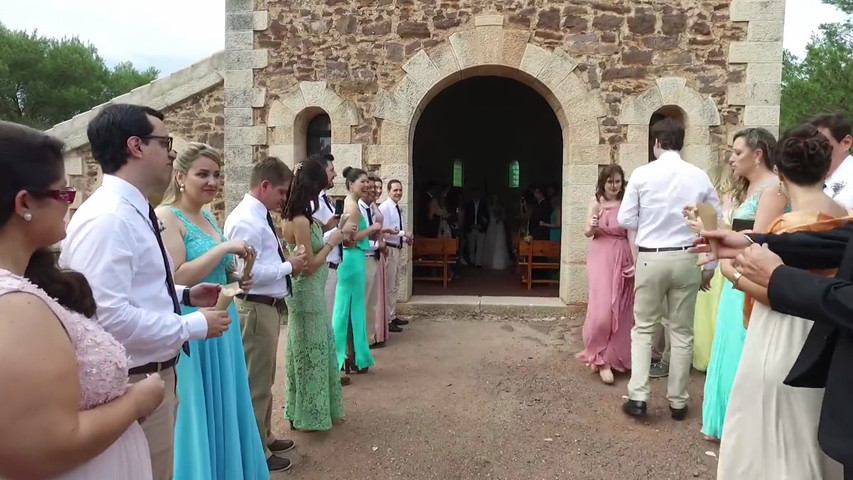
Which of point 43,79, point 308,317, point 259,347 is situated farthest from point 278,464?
point 43,79

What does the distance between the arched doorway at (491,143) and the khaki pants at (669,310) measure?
8.12 m

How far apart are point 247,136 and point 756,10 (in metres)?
6.23

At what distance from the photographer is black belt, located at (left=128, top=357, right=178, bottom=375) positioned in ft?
6.22

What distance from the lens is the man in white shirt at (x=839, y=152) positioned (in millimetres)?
3180

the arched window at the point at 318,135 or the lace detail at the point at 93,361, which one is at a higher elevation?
the arched window at the point at 318,135

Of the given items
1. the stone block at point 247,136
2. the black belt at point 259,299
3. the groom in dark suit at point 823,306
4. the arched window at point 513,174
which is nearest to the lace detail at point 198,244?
the black belt at point 259,299

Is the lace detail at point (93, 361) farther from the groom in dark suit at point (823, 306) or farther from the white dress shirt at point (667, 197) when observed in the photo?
the white dress shirt at point (667, 197)

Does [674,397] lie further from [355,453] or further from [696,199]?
[355,453]

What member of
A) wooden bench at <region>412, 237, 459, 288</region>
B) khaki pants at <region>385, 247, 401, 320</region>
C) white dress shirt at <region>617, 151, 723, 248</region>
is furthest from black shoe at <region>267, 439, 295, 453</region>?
wooden bench at <region>412, 237, 459, 288</region>

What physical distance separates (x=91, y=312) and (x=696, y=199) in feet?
12.3

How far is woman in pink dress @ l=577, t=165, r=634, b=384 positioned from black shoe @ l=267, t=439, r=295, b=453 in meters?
2.70

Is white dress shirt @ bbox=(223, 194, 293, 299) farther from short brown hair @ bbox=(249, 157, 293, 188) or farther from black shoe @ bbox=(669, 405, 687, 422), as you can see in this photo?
black shoe @ bbox=(669, 405, 687, 422)

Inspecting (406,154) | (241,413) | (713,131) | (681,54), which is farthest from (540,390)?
(681,54)

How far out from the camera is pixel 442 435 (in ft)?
12.2
